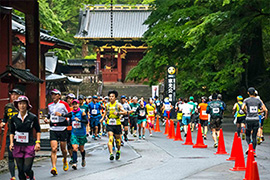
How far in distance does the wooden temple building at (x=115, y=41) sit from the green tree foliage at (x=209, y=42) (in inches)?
898

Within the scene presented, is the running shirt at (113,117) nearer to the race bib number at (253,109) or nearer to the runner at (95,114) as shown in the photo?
the race bib number at (253,109)

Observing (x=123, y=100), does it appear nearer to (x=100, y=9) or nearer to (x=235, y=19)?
(x=235, y=19)

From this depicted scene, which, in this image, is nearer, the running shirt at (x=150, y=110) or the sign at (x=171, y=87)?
the running shirt at (x=150, y=110)

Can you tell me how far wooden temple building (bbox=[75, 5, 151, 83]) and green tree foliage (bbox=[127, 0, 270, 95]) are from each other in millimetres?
22811

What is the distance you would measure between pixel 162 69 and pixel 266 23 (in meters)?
8.63

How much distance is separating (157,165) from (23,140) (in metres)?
4.92

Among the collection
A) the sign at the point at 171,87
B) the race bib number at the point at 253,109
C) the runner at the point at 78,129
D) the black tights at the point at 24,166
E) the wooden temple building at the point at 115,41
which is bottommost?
the black tights at the point at 24,166

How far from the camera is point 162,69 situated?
35.0m

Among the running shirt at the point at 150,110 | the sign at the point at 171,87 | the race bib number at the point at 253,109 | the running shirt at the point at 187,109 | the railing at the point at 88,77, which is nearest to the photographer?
the race bib number at the point at 253,109

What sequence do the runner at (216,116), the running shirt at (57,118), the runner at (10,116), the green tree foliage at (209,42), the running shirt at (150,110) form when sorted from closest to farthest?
1. the runner at (10,116)
2. the running shirt at (57,118)
3. the runner at (216,116)
4. the running shirt at (150,110)
5. the green tree foliage at (209,42)

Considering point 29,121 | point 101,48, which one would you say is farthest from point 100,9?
point 29,121

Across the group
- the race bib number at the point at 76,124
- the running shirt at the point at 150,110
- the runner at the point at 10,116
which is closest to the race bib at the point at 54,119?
the race bib number at the point at 76,124

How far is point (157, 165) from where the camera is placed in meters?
13.8

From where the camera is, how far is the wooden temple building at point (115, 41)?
194 ft
